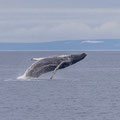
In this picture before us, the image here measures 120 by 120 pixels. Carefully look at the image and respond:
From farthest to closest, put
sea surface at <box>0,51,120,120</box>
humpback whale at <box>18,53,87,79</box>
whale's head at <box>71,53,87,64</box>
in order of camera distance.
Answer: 1. whale's head at <box>71,53,87,64</box>
2. humpback whale at <box>18,53,87,79</box>
3. sea surface at <box>0,51,120,120</box>

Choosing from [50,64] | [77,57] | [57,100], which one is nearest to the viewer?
[57,100]

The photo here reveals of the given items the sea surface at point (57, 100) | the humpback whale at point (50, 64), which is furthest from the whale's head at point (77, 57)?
the sea surface at point (57, 100)

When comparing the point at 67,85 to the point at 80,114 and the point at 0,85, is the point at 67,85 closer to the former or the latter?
the point at 0,85

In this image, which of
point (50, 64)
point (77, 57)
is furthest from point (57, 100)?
point (77, 57)

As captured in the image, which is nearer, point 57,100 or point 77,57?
point 57,100

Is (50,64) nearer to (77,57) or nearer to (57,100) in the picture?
(77,57)

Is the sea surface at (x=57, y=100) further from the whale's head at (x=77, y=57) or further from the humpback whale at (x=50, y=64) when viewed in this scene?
the whale's head at (x=77, y=57)

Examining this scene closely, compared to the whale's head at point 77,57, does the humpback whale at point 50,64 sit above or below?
below

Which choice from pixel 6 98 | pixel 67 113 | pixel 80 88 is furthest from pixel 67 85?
pixel 67 113

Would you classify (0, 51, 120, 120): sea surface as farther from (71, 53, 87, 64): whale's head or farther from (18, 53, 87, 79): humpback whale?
(71, 53, 87, 64): whale's head

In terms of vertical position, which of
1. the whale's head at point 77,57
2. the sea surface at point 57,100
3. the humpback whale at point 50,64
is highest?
the whale's head at point 77,57

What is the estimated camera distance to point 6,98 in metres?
49.4

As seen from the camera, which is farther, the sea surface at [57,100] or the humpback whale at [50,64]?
the humpback whale at [50,64]

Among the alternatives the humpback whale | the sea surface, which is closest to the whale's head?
the humpback whale
